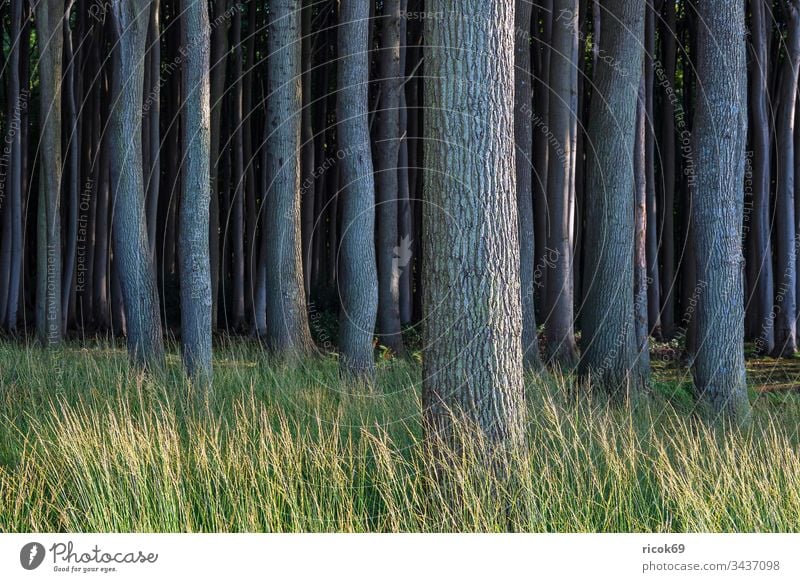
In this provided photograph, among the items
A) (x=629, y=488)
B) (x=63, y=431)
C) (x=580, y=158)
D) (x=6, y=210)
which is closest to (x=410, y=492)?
(x=629, y=488)

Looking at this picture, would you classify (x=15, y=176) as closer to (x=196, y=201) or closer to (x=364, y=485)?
(x=196, y=201)

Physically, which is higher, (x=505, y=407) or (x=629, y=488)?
(x=505, y=407)

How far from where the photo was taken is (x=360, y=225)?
10148mm

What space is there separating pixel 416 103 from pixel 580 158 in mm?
3962

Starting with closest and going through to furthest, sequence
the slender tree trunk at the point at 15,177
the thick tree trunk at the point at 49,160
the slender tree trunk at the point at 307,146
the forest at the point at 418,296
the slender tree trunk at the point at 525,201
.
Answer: the forest at the point at 418,296 < the slender tree trunk at the point at 525,201 < the thick tree trunk at the point at 49,160 < the slender tree trunk at the point at 15,177 < the slender tree trunk at the point at 307,146

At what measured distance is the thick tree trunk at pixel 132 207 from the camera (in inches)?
366

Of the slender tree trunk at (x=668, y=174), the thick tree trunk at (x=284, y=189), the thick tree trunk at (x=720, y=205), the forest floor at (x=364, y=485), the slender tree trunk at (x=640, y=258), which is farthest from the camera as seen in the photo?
the slender tree trunk at (x=668, y=174)

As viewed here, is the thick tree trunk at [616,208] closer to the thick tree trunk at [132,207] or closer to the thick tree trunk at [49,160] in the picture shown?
the thick tree trunk at [132,207]

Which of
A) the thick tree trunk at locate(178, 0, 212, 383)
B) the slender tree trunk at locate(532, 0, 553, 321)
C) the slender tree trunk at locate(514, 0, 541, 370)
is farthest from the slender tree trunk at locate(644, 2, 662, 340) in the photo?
the thick tree trunk at locate(178, 0, 212, 383)

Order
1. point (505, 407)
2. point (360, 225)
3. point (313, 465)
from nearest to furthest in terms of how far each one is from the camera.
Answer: point (505, 407) → point (313, 465) → point (360, 225)

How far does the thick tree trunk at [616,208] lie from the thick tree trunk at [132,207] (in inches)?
179

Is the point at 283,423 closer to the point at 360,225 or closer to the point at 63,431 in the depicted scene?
the point at 63,431

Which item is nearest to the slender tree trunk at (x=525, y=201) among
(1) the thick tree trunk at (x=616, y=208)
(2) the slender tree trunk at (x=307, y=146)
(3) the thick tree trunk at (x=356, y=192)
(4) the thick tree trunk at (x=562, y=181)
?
(4) the thick tree trunk at (x=562, y=181)

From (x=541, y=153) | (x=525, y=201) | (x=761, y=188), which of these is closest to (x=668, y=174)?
(x=541, y=153)
